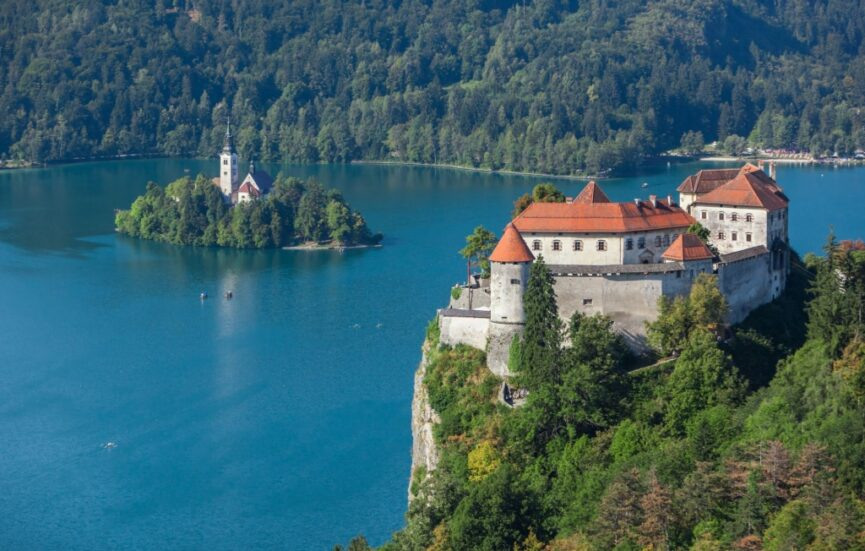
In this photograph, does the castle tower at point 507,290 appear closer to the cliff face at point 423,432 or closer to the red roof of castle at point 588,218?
the red roof of castle at point 588,218

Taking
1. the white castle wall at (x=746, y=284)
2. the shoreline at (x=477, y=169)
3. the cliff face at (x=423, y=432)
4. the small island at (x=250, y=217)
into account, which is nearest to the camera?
the cliff face at (x=423, y=432)

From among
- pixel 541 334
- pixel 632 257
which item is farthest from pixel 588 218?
pixel 541 334

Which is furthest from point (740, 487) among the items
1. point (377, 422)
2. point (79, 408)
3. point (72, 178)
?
point (72, 178)

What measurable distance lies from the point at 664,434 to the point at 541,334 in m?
4.91

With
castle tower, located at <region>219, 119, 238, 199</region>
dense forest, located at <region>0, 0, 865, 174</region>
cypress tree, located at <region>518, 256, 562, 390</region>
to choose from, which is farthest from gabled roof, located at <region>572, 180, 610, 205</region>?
dense forest, located at <region>0, 0, 865, 174</region>

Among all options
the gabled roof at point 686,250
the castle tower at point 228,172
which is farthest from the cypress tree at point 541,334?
the castle tower at point 228,172

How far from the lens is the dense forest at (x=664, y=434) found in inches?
1390

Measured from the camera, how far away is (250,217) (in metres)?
99.8

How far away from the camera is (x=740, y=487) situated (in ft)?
118

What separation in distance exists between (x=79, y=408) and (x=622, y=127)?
341 ft

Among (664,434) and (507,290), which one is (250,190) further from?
(664,434)

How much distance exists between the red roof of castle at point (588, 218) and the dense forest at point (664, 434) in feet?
13.2

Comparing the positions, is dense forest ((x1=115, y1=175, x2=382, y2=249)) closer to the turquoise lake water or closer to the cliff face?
the turquoise lake water

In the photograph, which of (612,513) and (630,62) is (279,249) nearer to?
(612,513)
